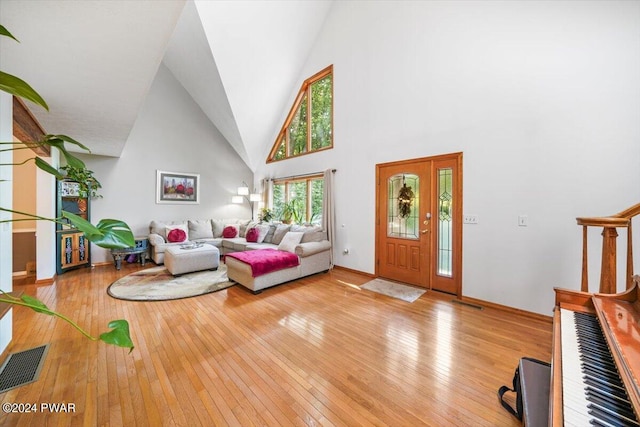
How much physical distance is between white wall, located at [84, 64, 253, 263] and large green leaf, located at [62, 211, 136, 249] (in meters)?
5.52

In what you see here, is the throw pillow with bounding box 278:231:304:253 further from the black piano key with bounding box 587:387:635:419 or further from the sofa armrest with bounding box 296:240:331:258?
the black piano key with bounding box 587:387:635:419

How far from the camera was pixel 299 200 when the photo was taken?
612cm

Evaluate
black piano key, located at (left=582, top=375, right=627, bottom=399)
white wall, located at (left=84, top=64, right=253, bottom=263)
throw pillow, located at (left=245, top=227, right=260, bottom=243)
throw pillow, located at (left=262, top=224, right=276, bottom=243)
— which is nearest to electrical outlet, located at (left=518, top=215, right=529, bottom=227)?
black piano key, located at (left=582, top=375, right=627, bottom=399)

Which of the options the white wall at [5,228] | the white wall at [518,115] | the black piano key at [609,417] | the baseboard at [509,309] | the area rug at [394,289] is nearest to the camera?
the black piano key at [609,417]

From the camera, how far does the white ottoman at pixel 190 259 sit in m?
4.23

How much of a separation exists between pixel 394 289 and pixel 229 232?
4172 millimetres

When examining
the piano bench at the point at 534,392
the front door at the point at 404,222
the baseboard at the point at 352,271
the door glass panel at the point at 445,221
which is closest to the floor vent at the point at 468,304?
the door glass panel at the point at 445,221

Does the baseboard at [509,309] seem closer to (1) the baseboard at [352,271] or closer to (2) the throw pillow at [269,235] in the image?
(1) the baseboard at [352,271]

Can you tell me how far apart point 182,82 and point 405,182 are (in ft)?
19.3

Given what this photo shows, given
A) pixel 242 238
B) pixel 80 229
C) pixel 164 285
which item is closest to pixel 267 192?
pixel 242 238

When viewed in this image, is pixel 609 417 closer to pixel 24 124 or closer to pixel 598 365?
pixel 598 365

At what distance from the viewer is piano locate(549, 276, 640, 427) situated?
72 cm

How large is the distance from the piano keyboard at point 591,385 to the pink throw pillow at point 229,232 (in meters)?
5.96

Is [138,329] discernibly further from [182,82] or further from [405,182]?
[182,82]
